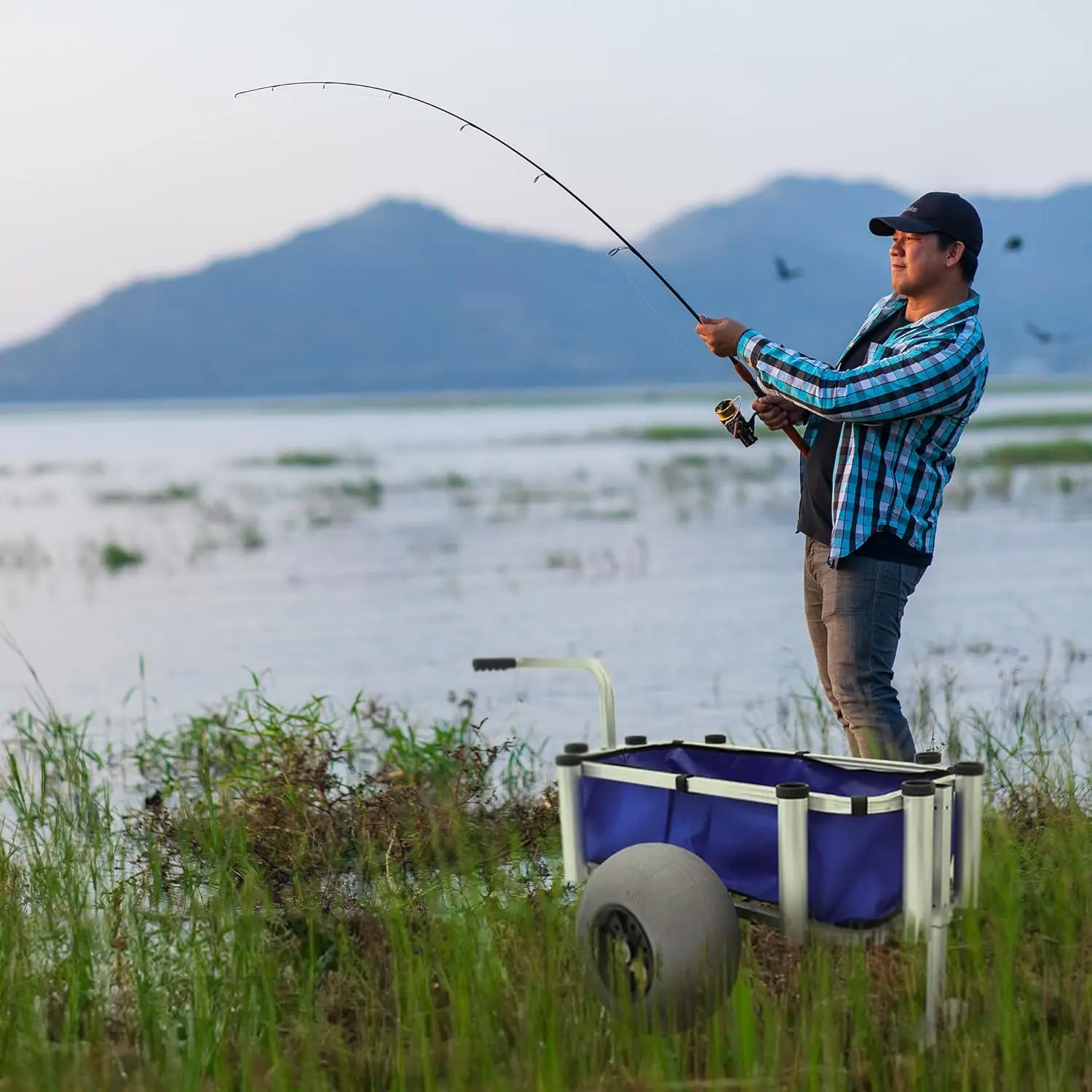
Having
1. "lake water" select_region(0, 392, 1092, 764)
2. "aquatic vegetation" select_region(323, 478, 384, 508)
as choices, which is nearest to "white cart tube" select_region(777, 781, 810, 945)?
"lake water" select_region(0, 392, 1092, 764)

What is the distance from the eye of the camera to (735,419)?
4070mm

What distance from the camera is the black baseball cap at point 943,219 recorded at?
3.63m

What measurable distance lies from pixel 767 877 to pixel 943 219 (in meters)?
1.54

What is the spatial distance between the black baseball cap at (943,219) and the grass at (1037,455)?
2163 cm

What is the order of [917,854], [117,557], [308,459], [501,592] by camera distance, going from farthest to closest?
1. [308,459]
2. [117,557]
3. [501,592]
4. [917,854]

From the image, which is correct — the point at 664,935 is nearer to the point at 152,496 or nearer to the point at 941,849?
the point at 941,849

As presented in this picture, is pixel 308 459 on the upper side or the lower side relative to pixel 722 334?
lower

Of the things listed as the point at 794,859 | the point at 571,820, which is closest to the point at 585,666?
the point at 571,820

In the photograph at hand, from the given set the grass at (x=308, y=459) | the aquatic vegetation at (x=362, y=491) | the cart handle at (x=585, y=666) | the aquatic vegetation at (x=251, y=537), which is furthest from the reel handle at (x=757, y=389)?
the grass at (x=308, y=459)

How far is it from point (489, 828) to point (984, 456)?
22506mm

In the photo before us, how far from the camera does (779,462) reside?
2717cm

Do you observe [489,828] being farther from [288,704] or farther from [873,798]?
[288,704]

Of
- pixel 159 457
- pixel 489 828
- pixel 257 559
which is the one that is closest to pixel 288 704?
pixel 489 828

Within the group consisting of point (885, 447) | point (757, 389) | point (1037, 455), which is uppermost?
point (757, 389)
